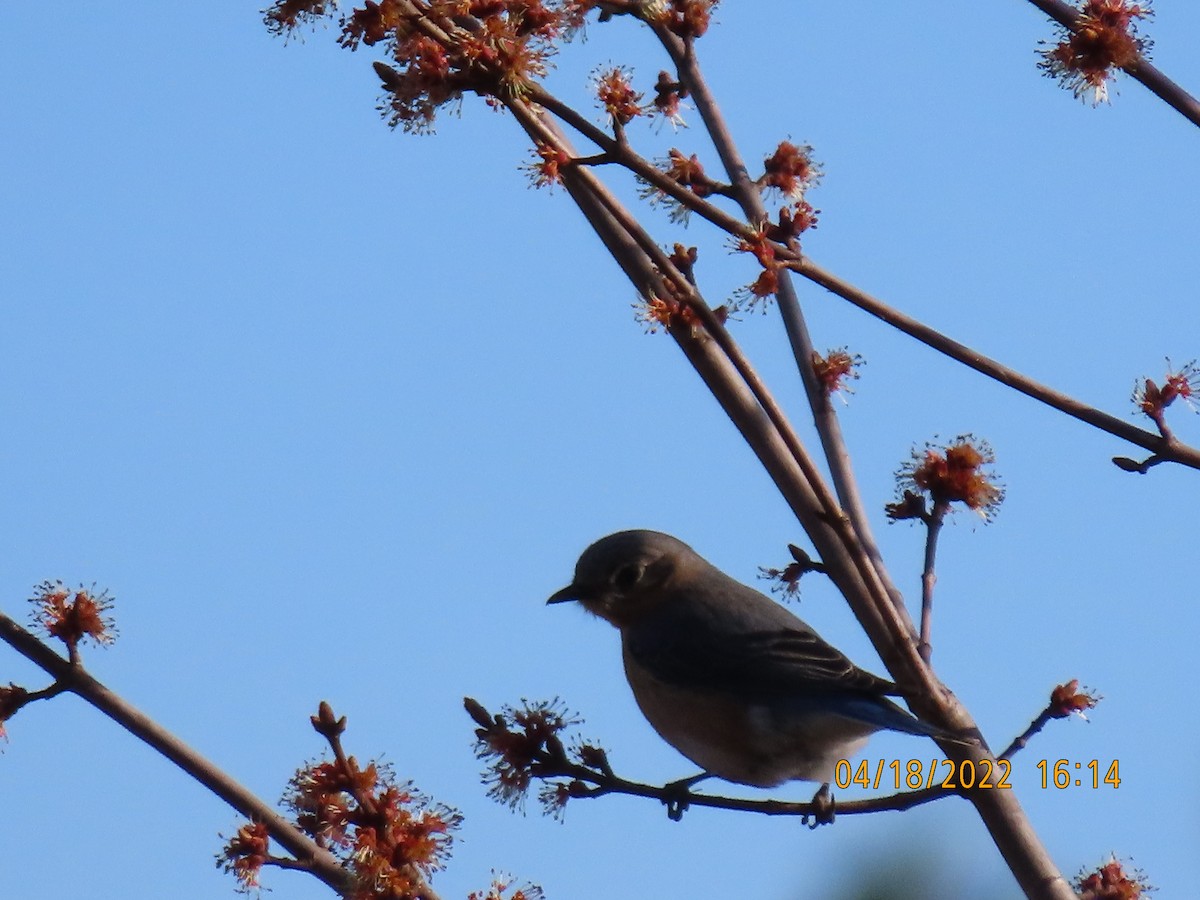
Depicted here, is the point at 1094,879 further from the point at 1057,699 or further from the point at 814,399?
the point at 814,399

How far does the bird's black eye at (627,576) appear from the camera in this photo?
19.2 feet

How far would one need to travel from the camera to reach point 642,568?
5.86m

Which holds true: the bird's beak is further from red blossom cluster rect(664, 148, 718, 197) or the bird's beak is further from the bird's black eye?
red blossom cluster rect(664, 148, 718, 197)

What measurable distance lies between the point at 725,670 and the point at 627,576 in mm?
733

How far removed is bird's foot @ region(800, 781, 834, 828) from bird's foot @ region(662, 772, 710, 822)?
334mm

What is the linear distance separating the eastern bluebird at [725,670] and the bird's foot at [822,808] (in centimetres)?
7

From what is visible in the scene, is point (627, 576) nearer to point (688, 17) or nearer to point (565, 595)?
point (565, 595)

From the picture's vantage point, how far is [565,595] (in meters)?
5.89

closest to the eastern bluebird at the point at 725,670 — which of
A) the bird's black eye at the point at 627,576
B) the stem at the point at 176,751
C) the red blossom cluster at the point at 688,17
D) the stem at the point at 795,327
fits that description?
the bird's black eye at the point at 627,576

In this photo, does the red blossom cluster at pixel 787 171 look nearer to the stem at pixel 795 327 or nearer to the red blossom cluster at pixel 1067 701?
the stem at pixel 795 327

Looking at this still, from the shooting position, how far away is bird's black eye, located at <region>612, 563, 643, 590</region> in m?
5.85

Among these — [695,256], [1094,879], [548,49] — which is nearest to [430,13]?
[548,49]

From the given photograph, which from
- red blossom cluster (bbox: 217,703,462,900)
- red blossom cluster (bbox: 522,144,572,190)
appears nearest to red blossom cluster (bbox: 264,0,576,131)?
red blossom cluster (bbox: 522,144,572,190)

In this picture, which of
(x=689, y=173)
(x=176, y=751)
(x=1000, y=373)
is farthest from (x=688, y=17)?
(x=176, y=751)
